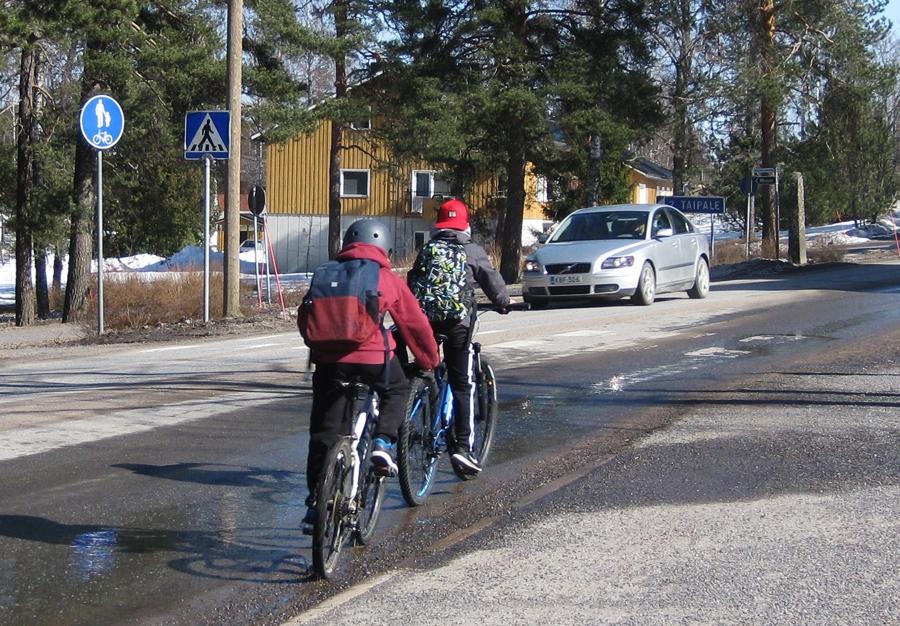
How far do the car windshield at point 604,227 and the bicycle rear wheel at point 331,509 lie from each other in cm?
1553

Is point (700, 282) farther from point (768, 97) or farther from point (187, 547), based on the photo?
point (187, 547)

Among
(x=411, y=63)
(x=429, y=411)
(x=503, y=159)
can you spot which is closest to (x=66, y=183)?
(x=411, y=63)

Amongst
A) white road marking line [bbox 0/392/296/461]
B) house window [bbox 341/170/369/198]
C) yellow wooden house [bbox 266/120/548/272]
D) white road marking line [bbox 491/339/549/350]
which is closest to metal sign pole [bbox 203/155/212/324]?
white road marking line [bbox 491/339/549/350]

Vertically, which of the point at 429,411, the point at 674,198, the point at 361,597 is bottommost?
the point at 361,597

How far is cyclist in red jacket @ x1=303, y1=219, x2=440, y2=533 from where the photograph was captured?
5.63 metres

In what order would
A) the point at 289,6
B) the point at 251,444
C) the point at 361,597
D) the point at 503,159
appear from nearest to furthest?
the point at 361,597
the point at 251,444
the point at 289,6
the point at 503,159

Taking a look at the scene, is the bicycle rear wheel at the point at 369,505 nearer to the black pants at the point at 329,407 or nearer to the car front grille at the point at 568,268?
the black pants at the point at 329,407

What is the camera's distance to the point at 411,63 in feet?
105

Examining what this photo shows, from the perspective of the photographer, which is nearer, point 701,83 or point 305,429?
point 305,429

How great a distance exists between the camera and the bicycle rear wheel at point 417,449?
638 cm

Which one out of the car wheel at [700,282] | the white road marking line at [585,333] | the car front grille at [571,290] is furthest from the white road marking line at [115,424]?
the car wheel at [700,282]

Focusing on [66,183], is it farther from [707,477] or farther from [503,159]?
[707,477]

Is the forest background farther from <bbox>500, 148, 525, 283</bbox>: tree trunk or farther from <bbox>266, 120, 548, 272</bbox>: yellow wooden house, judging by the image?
<bbox>266, 120, 548, 272</bbox>: yellow wooden house

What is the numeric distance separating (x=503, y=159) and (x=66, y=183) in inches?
447
